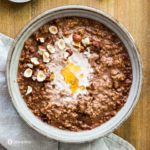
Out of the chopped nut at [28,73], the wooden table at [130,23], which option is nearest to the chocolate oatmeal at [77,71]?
the chopped nut at [28,73]

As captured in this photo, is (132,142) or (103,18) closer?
(103,18)

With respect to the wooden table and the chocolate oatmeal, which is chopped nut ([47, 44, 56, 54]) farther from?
the wooden table

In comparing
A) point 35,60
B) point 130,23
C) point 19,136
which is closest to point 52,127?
point 19,136

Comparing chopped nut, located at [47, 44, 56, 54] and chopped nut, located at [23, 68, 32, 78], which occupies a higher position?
chopped nut, located at [47, 44, 56, 54]

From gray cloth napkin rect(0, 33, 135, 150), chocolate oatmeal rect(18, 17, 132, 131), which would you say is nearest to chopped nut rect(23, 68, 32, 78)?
chocolate oatmeal rect(18, 17, 132, 131)

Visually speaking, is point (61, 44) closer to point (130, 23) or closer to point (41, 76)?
point (41, 76)

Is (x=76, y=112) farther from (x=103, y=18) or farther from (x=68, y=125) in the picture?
(x=103, y=18)

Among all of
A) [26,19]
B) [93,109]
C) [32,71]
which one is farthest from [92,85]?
[26,19]

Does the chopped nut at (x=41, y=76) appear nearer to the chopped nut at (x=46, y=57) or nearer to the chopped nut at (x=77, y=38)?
the chopped nut at (x=46, y=57)
